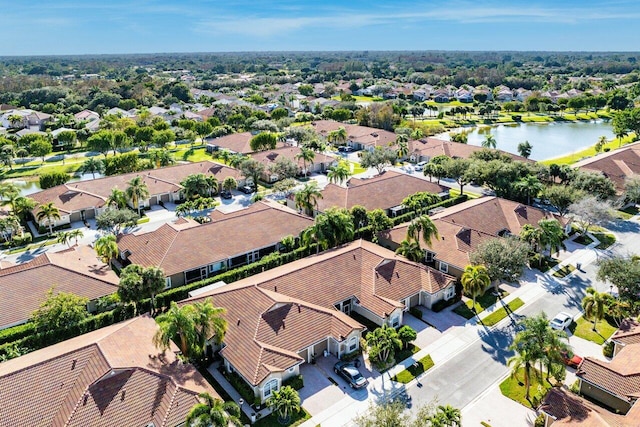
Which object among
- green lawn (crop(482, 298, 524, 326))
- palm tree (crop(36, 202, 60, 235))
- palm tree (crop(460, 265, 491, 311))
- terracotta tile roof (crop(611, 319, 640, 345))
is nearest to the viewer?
terracotta tile roof (crop(611, 319, 640, 345))

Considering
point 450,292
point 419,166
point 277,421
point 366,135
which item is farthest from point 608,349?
point 366,135

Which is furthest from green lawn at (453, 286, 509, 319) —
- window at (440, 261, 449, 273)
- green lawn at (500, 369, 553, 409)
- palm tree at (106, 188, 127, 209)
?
palm tree at (106, 188, 127, 209)

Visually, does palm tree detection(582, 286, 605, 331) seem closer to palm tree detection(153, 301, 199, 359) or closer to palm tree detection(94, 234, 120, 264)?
palm tree detection(153, 301, 199, 359)

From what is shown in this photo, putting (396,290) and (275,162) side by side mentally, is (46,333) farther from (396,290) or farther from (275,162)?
(275,162)

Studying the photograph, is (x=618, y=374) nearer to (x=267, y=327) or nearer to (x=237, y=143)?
(x=267, y=327)

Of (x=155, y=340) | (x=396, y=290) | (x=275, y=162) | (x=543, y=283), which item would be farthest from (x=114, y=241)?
(x=543, y=283)
